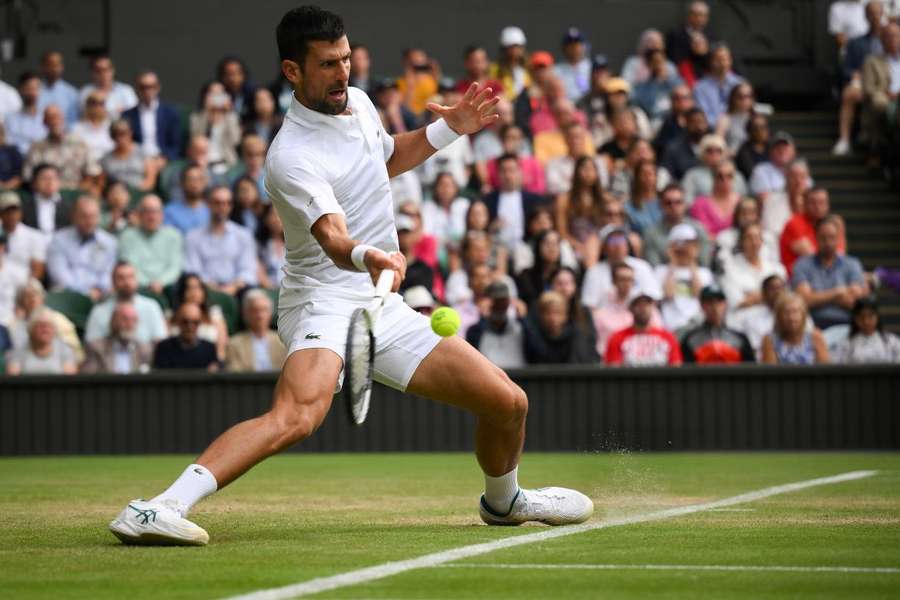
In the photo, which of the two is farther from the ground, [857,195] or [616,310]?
Answer: [857,195]

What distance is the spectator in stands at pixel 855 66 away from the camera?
18578 mm

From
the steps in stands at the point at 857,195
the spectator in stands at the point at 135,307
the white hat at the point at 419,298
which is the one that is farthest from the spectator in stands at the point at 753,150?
the spectator in stands at the point at 135,307

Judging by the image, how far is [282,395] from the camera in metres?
6.33

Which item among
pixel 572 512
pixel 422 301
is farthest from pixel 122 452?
pixel 572 512

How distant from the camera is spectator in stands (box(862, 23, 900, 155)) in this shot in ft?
58.9

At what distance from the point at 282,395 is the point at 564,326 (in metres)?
7.87

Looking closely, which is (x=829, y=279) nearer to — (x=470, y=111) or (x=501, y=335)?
(x=501, y=335)

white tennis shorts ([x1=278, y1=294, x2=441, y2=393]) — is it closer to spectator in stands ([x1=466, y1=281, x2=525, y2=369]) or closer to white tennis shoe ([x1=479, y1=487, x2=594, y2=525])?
white tennis shoe ([x1=479, y1=487, x2=594, y2=525])

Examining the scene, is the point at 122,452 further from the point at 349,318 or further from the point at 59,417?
the point at 349,318

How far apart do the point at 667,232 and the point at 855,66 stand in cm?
449

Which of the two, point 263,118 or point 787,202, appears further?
point 263,118

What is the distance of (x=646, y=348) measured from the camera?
1394cm

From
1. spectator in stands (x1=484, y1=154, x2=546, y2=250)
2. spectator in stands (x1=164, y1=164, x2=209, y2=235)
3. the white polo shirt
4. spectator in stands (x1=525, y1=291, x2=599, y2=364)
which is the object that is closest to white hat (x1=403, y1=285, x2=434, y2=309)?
spectator in stands (x1=525, y1=291, x2=599, y2=364)

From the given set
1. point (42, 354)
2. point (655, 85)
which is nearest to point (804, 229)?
point (655, 85)
